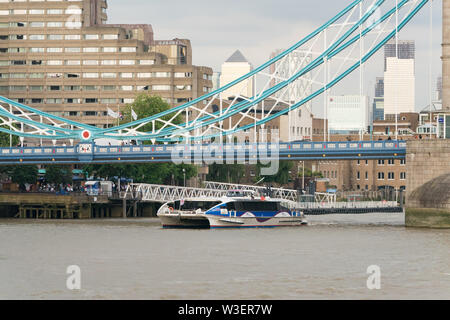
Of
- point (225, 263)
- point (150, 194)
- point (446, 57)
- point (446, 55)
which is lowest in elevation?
point (225, 263)

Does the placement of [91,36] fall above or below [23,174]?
above

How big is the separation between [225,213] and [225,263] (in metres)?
23.6

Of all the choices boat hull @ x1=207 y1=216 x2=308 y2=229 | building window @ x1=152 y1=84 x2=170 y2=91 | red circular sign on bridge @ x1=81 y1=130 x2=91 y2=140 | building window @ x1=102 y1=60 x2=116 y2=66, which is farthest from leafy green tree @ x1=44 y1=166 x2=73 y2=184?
boat hull @ x1=207 y1=216 x2=308 y2=229

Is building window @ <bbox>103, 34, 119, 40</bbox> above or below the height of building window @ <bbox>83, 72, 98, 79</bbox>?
above

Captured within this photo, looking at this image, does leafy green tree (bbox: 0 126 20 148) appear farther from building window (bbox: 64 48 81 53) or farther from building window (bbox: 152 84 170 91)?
building window (bbox: 64 48 81 53)

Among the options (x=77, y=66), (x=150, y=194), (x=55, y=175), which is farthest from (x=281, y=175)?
(x=150, y=194)

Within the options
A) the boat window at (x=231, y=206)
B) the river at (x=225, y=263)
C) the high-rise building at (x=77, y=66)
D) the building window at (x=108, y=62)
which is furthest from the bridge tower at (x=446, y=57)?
the building window at (x=108, y=62)

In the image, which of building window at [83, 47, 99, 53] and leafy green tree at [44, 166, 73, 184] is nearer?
leafy green tree at [44, 166, 73, 184]

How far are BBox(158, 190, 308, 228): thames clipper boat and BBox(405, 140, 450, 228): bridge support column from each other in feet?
28.4

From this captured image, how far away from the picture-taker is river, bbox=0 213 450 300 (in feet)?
125

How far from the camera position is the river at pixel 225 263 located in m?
38.2

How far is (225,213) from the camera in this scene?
70.4 metres
